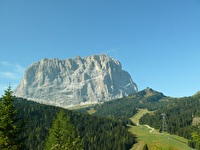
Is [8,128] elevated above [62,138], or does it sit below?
above

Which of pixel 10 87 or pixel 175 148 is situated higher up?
pixel 10 87

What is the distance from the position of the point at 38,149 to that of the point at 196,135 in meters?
175

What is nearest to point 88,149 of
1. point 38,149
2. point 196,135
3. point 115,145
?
point 115,145

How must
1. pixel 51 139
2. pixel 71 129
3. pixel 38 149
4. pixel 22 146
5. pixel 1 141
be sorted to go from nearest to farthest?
pixel 1 141
pixel 22 146
pixel 51 139
pixel 71 129
pixel 38 149

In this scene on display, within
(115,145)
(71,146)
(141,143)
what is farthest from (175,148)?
(71,146)

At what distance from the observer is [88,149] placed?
607 feet

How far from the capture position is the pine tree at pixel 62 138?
33078 millimetres

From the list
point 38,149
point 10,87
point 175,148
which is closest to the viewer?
point 10,87

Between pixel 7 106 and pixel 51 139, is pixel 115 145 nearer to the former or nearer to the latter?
pixel 51 139

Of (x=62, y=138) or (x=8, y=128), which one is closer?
(x=8, y=128)

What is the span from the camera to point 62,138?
66312 mm

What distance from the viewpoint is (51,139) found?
67750 millimetres

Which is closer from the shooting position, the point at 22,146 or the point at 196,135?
the point at 196,135

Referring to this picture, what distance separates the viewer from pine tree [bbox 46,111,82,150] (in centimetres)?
3308
